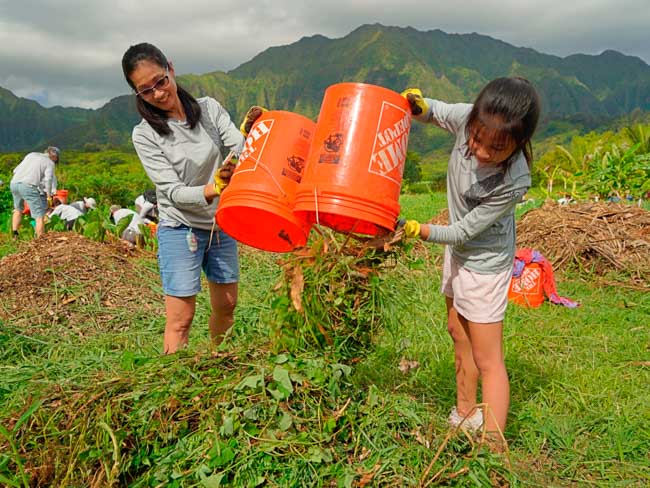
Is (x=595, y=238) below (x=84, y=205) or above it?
below

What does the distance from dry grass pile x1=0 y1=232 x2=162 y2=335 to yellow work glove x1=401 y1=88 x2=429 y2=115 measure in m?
2.94

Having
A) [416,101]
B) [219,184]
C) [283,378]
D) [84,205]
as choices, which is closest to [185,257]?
[219,184]

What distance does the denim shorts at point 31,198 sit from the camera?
6.97m

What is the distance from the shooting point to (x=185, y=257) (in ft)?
7.28

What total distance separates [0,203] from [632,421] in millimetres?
11944

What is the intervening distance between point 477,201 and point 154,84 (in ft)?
4.58

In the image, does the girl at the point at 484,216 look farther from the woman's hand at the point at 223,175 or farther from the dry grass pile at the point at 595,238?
the dry grass pile at the point at 595,238

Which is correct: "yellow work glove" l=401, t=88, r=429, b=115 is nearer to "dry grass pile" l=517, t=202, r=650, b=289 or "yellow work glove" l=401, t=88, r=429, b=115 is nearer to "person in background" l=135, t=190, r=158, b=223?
"dry grass pile" l=517, t=202, r=650, b=289

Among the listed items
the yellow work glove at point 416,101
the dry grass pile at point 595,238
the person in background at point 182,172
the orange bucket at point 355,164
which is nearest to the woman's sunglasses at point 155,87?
the person in background at point 182,172

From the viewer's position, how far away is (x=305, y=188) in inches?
58.8

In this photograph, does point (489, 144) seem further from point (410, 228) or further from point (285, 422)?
point (285, 422)

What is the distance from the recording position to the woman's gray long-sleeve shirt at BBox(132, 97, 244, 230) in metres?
2.02

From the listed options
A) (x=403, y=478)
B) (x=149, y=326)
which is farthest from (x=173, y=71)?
(x=149, y=326)

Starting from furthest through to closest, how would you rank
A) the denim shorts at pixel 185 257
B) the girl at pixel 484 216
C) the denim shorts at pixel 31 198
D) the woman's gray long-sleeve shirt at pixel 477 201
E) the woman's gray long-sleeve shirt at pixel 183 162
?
the denim shorts at pixel 31 198 < the denim shorts at pixel 185 257 < the woman's gray long-sleeve shirt at pixel 183 162 < the woman's gray long-sleeve shirt at pixel 477 201 < the girl at pixel 484 216
